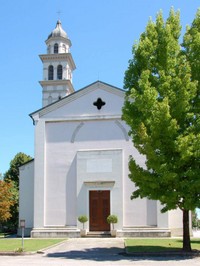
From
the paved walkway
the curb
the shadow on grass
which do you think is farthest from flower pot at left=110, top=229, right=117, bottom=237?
the curb

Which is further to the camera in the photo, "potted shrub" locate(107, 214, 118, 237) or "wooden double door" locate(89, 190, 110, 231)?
"wooden double door" locate(89, 190, 110, 231)

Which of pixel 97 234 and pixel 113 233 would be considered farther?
pixel 97 234

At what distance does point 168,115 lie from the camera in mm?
17141

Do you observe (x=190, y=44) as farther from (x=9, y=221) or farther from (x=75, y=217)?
(x=9, y=221)

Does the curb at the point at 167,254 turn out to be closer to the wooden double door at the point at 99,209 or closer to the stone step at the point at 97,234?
the stone step at the point at 97,234

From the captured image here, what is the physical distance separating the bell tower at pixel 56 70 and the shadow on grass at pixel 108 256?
3696 centimetres

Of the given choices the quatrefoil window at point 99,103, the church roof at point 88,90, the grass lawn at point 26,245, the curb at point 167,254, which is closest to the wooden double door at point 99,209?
the grass lawn at point 26,245

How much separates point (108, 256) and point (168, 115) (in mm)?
6631

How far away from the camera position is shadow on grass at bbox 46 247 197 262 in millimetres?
16734

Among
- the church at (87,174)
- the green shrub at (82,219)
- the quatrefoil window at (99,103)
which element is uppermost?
the quatrefoil window at (99,103)

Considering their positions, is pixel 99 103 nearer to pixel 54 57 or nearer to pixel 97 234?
pixel 97 234

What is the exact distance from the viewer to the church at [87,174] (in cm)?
2884

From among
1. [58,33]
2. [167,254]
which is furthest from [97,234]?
[58,33]

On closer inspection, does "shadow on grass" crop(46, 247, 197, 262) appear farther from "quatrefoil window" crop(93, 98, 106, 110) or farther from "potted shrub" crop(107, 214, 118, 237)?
"quatrefoil window" crop(93, 98, 106, 110)
